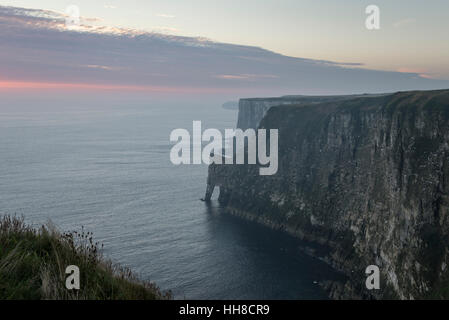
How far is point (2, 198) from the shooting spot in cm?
12900

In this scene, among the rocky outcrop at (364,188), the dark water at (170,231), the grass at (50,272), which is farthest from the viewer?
the dark water at (170,231)

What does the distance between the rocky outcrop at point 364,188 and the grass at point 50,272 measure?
52.7 m

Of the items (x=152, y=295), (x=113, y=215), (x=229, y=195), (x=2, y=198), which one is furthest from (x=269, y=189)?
(x=152, y=295)

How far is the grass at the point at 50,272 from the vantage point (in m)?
11.9

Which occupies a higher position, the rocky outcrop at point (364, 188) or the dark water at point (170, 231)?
the rocky outcrop at point (364, 188)

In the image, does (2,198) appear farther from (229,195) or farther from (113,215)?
(229,195)

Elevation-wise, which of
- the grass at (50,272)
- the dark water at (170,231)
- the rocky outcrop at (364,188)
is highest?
the grass at (50,272)

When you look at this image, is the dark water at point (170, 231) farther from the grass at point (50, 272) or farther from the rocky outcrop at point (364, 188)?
the grass at point (50, 272)

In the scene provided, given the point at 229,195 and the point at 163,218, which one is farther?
the point at 229,195

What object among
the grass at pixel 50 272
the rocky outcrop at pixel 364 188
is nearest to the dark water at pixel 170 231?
the rocky outcrop at pixel 364 188

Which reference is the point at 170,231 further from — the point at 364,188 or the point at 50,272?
the point at 50,272

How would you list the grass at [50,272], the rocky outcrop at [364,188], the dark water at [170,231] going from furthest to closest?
the dark water at [170,231], the rocky outcrop at [364,188], the grass at [50,272]
